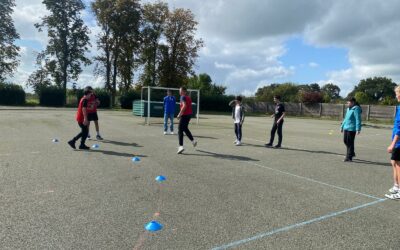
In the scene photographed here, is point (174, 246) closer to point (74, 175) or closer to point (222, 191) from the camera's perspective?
point (222, 191)

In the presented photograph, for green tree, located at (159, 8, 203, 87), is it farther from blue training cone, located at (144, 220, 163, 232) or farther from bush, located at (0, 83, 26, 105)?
blue training cone, located at (144, 220, 163, 232)

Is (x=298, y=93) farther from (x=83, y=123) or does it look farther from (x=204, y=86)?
(x=83, y=123)

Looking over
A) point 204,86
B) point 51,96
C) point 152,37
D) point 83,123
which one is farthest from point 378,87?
point 83,123

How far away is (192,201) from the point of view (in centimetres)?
557

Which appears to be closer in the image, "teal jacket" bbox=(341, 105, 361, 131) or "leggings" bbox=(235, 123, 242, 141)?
"teal jacket" bbox=(341, 105, 361, 131)

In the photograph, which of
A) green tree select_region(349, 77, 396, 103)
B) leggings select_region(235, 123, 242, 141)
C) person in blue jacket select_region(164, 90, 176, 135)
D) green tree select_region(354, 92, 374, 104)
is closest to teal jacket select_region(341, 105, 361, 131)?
leggings select_region(235, 123, 242, 141)

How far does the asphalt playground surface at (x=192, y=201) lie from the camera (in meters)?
4.12

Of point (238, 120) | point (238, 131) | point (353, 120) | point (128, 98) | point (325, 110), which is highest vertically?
point (128, 98)

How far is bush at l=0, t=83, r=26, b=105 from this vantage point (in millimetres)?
45656

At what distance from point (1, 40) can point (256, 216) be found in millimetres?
54670

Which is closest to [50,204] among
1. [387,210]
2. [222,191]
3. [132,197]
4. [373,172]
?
[132,197]

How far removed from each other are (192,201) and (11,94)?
4732 centimetres

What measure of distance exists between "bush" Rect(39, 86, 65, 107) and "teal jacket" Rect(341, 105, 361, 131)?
1739 inches

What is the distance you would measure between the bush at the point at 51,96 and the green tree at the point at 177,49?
45.2ft
